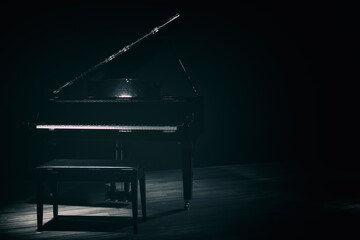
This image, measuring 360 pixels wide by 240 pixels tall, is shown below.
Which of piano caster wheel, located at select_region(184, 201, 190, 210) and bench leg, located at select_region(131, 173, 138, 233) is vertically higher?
bench leg, located at select_region(131, 173, 138, 233)

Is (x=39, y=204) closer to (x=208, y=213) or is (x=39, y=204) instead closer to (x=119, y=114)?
(x=119, y=114)

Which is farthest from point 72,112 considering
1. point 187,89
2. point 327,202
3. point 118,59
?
point 327,202

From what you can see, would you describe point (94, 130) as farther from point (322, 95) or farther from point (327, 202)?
point (322, 95)

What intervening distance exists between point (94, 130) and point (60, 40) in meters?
2.00

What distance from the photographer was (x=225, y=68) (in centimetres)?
609

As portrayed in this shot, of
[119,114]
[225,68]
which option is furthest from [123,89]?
[225,68]

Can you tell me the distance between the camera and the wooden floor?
131 inches

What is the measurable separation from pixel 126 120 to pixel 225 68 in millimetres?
2371

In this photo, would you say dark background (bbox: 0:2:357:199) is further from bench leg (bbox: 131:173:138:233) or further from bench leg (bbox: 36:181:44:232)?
bench leg (bbox: 131:173:138:233)

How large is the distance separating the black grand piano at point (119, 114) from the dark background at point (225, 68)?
4.32 ft

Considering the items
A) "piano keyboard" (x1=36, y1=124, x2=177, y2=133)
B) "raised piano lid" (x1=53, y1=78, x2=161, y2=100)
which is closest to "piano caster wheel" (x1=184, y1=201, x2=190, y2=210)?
"piano keyboard" (x1=36, y1=124, x2=177, y2=133)

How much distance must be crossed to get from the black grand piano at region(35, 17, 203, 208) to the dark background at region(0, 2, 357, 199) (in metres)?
1.32

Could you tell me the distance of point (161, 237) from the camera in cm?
322

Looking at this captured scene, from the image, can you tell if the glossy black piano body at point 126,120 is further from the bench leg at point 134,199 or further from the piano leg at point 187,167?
the bench leg at point 134,199
